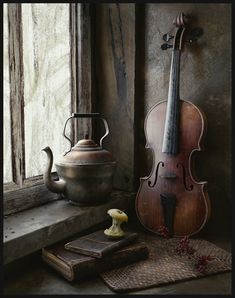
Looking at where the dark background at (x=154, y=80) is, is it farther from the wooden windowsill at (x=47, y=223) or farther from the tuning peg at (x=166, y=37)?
the wooden windowsill at (x=47, y=223)

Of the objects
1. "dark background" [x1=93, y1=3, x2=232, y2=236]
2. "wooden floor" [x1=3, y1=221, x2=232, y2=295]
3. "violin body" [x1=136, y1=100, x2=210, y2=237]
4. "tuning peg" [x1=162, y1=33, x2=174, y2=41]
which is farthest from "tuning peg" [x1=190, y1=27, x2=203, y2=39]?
"wooden floor" [x1=3, y1=221, x2=232, y2=295]

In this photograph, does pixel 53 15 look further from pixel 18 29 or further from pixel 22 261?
pixel 22 261

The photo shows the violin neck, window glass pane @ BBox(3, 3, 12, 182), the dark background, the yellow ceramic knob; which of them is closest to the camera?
the yellow ceramic knob

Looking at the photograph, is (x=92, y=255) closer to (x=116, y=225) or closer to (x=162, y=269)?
(x=116, y=225)

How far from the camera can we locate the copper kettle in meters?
2.08

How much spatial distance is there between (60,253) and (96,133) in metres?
1.11

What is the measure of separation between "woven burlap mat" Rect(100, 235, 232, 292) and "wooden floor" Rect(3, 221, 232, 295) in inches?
Answer: 1.1

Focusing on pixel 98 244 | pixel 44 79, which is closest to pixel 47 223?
pixel 98 244

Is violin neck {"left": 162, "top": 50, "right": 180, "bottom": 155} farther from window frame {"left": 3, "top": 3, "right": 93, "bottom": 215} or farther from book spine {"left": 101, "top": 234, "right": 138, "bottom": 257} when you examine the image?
window frame {"left": 3, "top": 3, "right": 93, "bottom": 215}

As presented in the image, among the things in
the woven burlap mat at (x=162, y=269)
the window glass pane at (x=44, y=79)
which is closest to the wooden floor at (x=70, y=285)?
the woven burlap mat at (x=162, y=269)

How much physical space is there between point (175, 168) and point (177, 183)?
3.5 inches

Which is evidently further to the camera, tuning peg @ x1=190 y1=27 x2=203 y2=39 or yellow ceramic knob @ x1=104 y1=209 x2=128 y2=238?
tuning peg @ x1=190 y1=27 x2=203 y2=39

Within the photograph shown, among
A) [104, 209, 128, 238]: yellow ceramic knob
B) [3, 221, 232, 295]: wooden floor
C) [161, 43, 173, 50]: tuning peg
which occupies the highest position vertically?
[161, 43, 173, 50]: tuning peg

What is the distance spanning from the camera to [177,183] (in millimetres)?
2123
